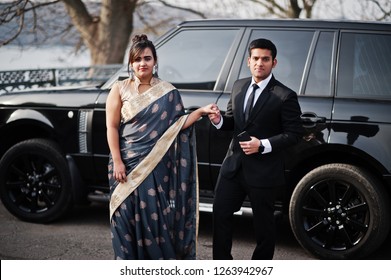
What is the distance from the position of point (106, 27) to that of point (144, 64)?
10529 millimetres

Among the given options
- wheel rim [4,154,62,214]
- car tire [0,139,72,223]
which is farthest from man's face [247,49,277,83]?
wheel rim [4,154,62,214]

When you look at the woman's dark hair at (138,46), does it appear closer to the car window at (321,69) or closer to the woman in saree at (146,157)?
the woman in saree at (146,157)

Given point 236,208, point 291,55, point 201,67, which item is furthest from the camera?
point 201,67

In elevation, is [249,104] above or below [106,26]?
below

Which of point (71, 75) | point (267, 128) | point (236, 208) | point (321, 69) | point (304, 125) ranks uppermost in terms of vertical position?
point (321, 69)

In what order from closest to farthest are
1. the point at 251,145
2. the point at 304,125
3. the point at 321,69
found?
the point at 251,145 → the point at 304,125 → the point at 321,69

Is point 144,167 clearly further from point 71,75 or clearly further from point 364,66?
point 71,75

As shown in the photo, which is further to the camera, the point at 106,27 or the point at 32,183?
the point at 106,27

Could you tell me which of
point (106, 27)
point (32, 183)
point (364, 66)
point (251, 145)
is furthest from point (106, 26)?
point (251, 145)

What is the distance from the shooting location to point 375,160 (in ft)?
13.2

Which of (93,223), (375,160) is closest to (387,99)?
(375,160)

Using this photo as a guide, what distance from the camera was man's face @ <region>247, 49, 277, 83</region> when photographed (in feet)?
11.0

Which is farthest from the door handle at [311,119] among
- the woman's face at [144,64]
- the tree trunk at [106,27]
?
the tree trunk at [106,27]

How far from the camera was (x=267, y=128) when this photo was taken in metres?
3.43
